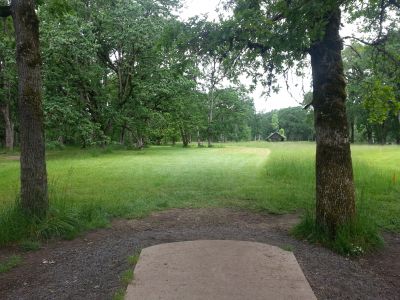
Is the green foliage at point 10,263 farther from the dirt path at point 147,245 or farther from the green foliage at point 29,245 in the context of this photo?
the green foliage at point 29,245

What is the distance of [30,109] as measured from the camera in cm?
627

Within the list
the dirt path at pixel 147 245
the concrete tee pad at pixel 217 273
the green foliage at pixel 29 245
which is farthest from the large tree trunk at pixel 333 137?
the green foliage at pixel 29 245

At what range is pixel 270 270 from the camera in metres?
4.56

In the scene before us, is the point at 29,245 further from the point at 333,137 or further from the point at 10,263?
the point at 333,137

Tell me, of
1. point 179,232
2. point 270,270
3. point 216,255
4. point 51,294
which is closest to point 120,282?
point 51,294

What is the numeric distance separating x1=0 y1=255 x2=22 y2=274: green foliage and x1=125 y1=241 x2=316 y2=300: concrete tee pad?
1.72 m

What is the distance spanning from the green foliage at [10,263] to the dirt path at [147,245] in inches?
3.8

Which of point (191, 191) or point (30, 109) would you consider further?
point (191, 191)

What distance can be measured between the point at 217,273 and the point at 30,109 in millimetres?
4170

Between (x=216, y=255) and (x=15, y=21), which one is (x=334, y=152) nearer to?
(x=216, y=255)

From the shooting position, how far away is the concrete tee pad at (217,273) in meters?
3.96

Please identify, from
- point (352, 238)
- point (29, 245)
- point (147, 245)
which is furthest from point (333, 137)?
point (29, 245)

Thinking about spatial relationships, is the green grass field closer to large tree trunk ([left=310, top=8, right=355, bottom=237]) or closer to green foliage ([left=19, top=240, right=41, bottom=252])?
green foliage ([left=19, top=240, right=41, bottom=252])

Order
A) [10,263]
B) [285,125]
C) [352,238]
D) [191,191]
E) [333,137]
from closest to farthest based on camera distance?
[10,263], [352,238], [333,137], [191,191], [285,125]
